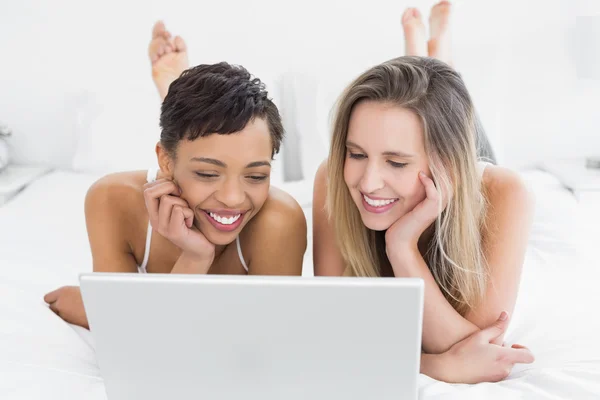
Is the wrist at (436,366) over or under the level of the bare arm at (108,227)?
under

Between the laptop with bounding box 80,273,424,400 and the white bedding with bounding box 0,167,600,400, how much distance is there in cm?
35

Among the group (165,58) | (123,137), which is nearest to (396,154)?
(165,58)

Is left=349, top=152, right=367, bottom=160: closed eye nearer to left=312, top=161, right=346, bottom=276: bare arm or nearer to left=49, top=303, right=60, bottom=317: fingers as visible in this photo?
left=312, top=161, right=346, bottom=276: bare arm

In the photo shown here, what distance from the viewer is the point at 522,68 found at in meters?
2.88

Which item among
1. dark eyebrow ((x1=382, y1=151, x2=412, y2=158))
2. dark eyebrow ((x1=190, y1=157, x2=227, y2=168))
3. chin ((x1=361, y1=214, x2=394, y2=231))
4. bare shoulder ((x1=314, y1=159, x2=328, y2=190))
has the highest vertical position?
dark eyebrow ((x1=382, y1=151, x2=412, y2=158))

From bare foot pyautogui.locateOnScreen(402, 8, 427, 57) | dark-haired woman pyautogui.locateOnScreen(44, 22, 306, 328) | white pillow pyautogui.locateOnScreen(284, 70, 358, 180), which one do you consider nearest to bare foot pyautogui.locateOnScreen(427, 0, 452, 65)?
bare foot pyautogui.locateOnScreen(402, 8, 427, 57)

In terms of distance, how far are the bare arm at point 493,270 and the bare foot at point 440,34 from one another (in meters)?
1.08

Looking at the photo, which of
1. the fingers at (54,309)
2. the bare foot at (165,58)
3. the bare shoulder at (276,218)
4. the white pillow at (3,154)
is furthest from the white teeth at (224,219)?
the white pillow at (3,154)

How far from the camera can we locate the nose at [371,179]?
123 cm

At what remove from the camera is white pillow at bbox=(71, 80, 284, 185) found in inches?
102

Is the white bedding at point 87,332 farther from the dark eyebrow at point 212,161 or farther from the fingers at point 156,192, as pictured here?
the dark eyebrow at point 212,161

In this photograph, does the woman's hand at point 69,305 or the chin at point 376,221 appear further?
the woman's hand at point 69,305

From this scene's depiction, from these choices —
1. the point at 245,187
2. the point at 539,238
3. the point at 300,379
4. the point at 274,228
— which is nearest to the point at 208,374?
the point at 300,379

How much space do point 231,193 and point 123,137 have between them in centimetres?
150
